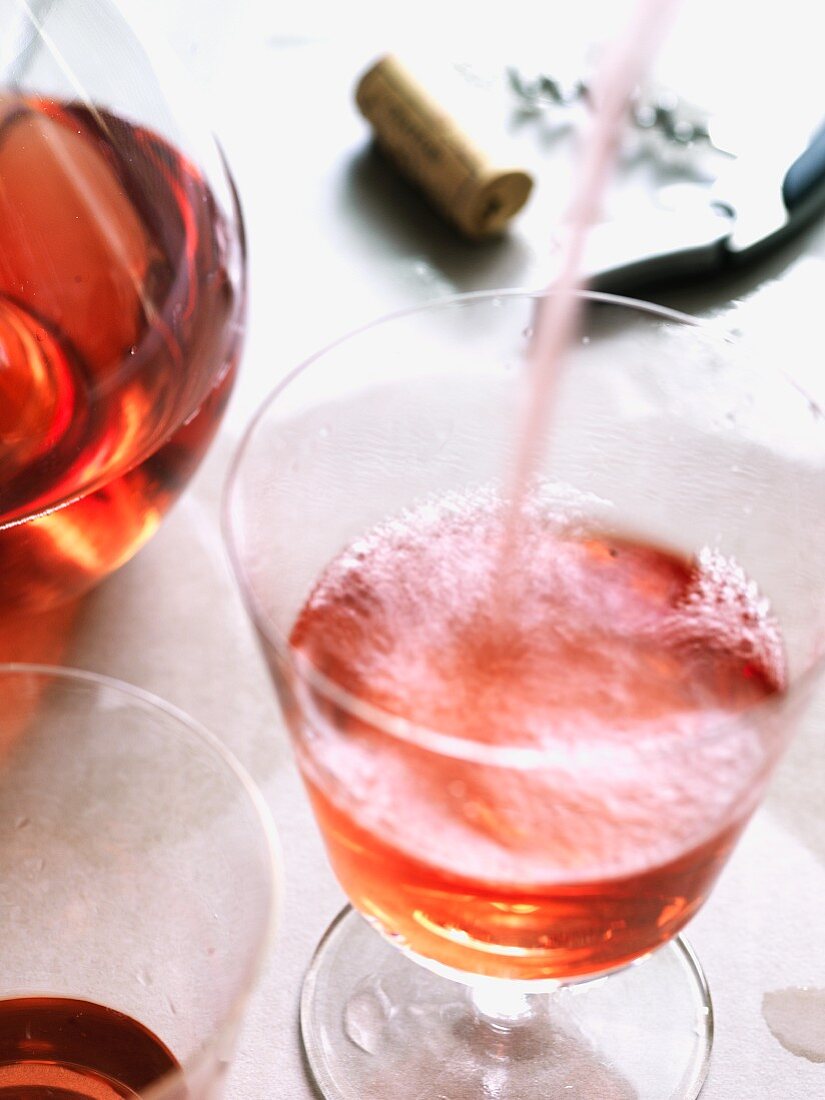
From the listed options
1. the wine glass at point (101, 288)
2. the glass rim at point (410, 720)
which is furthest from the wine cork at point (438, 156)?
the glass rim at point (410, 720)

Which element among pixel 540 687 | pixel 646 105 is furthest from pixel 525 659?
pixel 646 105

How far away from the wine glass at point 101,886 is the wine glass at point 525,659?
0.20 feet

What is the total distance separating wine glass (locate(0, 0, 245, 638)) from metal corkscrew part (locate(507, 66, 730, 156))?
1.33 feet

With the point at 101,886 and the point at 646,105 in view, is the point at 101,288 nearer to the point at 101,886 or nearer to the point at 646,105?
the point at 101,886

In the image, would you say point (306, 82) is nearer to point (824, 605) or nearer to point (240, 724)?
point (240, 724)

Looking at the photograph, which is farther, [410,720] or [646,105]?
[646,105]

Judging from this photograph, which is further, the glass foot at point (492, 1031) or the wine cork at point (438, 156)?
the wine cork at point (438, 156)

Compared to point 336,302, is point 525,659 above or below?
above

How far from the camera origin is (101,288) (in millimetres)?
669

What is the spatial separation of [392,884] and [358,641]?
9cm

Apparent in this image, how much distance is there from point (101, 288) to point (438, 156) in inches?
13.3

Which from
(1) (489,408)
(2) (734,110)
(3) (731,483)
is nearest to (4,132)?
(1) (489,408)

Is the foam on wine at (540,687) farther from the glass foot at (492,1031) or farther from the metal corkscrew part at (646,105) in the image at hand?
the metal corkscrew part at (646,105)

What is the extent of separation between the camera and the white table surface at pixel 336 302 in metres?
0.63
